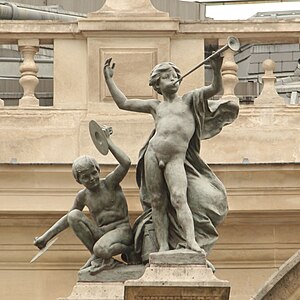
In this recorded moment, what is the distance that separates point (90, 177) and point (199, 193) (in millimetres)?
1011

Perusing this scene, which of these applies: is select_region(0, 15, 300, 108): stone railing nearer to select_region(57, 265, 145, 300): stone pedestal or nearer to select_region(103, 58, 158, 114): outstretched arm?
select_region(103, 58, 158, 114): outstretched arm

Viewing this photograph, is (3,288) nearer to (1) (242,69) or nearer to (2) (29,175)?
(2) (29,175)

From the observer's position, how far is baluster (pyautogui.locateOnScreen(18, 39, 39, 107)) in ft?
101

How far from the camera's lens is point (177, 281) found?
25.1m

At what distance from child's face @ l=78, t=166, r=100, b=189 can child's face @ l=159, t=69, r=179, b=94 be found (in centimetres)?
90

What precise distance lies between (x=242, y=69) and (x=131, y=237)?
7.92m

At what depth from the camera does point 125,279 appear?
84.8 ft

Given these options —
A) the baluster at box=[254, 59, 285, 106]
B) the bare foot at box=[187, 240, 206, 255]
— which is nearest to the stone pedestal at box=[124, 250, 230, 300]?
the bare foot at box=[187, 240, 206, 255]

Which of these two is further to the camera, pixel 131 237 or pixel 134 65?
pixel 134 65

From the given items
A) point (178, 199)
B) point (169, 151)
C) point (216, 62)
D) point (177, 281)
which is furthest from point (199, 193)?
point (216, 62)

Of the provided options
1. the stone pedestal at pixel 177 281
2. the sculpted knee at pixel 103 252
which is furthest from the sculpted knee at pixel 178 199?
the sculpted knee at pixel 103 252

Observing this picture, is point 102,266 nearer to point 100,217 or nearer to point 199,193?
point 100,217

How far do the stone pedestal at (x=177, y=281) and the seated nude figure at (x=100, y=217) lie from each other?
765 mm

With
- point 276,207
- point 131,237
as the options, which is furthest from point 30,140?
point 131,237
